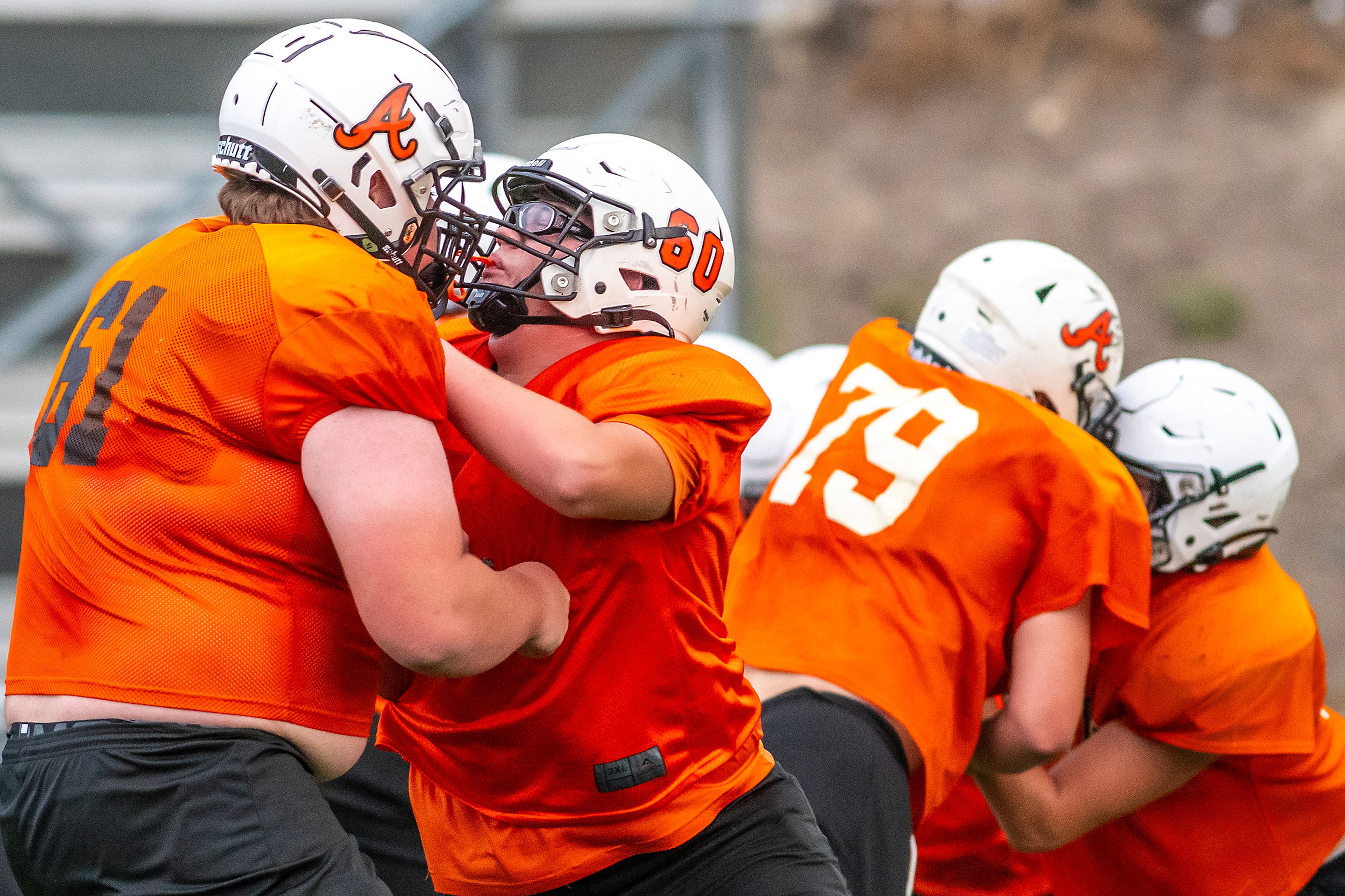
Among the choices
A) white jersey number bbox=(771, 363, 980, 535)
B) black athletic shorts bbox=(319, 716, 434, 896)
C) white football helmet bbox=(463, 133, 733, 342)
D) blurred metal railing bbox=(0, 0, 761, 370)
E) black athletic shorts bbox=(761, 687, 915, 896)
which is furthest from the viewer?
blurred metal railing bbox=(0, 0, 761, 370)

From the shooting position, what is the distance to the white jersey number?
344 cm

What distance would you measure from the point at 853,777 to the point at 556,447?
1447mm

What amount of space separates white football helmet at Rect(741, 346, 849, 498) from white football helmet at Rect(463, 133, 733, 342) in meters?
2.12

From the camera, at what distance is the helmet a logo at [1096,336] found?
3.87 meters

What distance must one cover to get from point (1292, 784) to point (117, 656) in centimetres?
323

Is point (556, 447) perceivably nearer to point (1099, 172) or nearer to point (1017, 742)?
point (1017, 742)

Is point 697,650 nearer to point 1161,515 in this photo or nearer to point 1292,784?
point 1161,515

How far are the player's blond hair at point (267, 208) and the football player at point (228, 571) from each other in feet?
0.45

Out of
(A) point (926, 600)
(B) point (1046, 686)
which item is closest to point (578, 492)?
(A) point (926, 600)

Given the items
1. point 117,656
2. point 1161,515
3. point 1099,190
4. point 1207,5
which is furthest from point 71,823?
point 1207,5

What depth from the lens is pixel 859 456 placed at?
354 centimetres

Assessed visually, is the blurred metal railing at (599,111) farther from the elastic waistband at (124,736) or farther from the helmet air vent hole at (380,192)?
the elastic waistband at (124,736)

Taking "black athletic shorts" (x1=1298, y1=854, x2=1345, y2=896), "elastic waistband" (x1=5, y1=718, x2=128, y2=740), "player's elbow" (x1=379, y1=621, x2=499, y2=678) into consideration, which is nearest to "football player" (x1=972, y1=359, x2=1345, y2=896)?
"black athletic shorts" (x1=1298, y1=854, x2=1345, y2=896)

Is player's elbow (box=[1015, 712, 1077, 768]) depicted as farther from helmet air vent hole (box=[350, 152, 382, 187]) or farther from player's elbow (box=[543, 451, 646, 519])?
helmet air vent hole (box=[350, 152, 382, 187])
